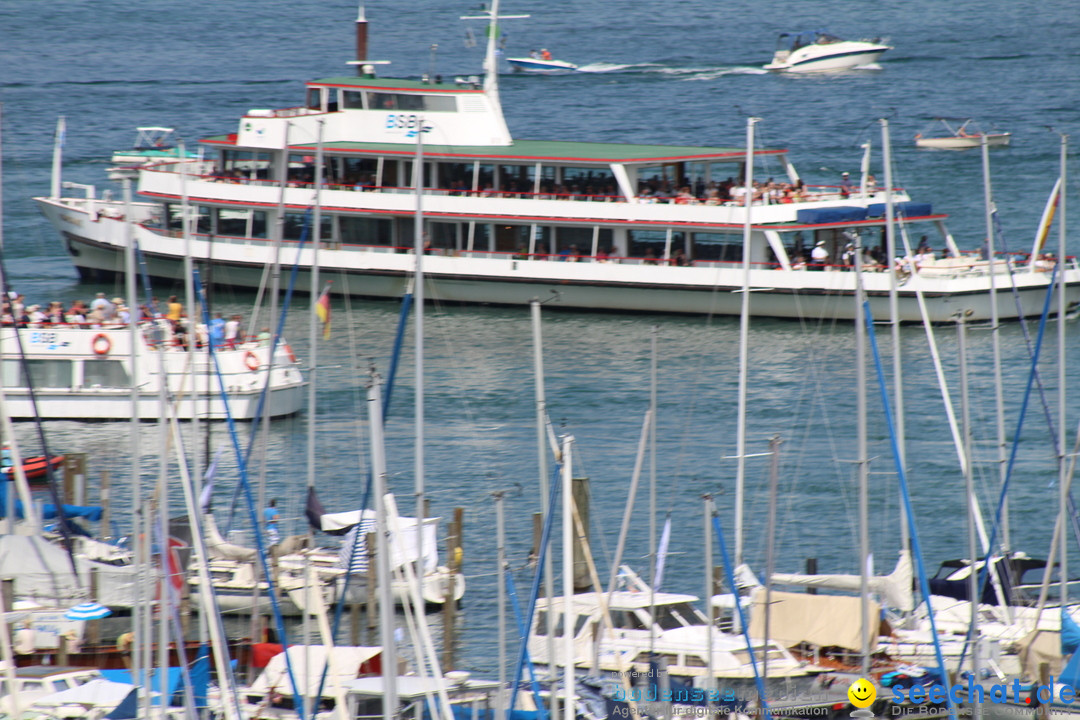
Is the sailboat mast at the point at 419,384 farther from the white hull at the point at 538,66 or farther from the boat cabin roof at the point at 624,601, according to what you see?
the white hull at the point at 538,66

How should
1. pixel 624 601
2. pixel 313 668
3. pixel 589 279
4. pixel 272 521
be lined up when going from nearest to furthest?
pixel 313 668 < pixel 624 601 < pixel 272 521 < pixel 589 279

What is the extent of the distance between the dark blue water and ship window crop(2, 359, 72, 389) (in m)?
1.21

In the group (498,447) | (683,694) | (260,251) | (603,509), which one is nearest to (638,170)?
(260,251)

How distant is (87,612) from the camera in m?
21.5

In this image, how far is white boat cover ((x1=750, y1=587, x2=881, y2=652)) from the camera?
20.0 meters

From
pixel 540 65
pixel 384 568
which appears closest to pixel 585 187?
pixel 384 568

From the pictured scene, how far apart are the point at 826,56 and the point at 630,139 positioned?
919 inches

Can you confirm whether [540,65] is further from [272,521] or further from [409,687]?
[409,687]

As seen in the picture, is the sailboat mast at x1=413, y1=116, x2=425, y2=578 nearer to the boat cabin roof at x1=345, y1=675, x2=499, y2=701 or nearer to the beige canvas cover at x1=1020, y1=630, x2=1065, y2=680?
the boat cabin roof at x1=345, y1=675, x2=499, y2=701

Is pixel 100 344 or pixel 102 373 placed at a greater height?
pixel 100 344

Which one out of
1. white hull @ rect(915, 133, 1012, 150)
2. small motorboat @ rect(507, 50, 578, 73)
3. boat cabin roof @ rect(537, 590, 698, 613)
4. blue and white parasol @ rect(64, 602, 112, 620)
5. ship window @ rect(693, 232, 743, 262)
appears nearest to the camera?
boat cabin roof @ rect(537, 590, 698, 613)

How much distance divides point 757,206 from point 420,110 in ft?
36.7

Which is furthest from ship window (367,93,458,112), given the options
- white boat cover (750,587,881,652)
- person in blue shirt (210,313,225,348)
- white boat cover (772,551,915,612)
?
white boat cover (750,587,881,652)

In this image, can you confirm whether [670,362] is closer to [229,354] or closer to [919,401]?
[919,401]
